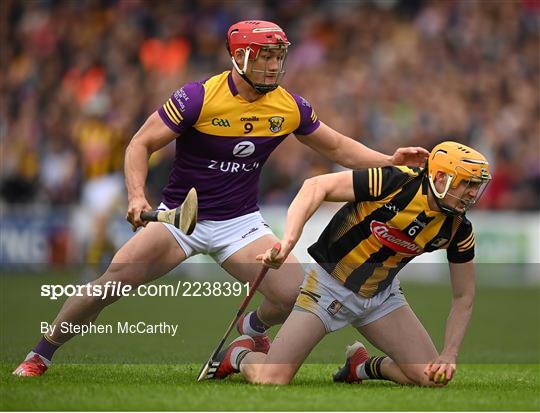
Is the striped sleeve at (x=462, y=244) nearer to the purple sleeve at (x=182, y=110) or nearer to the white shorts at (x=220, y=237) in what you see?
the white shorts at (x=220, y=237)

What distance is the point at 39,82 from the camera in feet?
68.9

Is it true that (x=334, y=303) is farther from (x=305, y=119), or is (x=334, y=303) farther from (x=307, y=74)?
(x=307, y=74)

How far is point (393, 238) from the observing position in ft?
24.7

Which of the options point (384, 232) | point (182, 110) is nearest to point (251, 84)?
point (182, 110)

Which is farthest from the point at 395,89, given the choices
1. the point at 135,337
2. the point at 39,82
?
the point at 135,337

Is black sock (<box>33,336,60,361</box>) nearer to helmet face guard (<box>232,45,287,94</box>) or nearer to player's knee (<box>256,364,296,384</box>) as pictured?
player's knee (<box>256,364,296,384</box>)

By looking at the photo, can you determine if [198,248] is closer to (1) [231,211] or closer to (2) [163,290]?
(1) [231,211]

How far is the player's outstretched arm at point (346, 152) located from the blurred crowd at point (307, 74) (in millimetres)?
8812

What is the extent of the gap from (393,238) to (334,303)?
1.85ft

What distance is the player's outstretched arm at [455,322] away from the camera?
7414 millimetres

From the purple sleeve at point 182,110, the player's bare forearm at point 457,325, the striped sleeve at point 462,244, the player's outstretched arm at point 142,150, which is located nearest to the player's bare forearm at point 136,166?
the player's outstretched arm at point 142,150

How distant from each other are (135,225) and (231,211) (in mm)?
848

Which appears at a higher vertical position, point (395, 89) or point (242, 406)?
point (242, 406)

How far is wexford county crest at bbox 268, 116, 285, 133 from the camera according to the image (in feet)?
26.4
